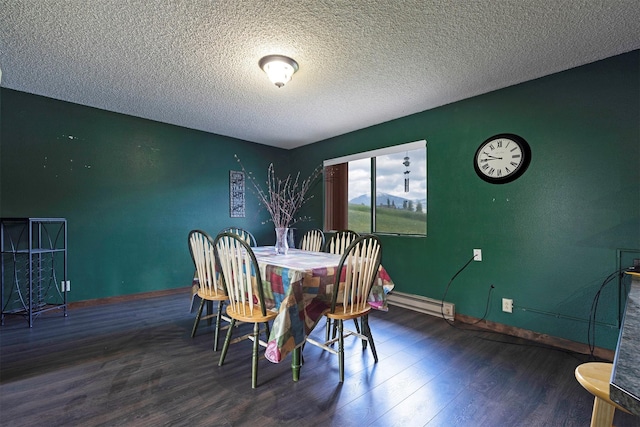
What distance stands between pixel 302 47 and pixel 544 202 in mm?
2525

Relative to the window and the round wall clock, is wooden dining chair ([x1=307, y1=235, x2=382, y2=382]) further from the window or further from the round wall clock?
the window

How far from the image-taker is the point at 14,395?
1779 millimetres

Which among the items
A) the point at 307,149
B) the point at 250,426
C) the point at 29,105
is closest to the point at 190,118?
the point at 29,105

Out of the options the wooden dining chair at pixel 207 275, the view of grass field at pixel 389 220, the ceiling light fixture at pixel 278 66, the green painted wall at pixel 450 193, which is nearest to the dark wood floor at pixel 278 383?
the wooden dining chair at pixel 207 275

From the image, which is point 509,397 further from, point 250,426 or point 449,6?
point 449,6

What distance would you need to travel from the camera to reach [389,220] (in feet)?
13.5

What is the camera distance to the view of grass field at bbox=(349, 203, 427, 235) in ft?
12.5

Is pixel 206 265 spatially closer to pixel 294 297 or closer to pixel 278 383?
pixel 294 297

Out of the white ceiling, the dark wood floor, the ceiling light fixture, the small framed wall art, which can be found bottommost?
the dark wood floor

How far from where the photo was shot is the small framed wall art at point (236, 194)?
4916mm

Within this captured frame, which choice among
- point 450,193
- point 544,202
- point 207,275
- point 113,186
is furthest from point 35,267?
point 544,202

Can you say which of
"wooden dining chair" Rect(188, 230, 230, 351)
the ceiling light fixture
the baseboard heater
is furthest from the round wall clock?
"wooden dining chair" Rect(188, 230, 230, 351)

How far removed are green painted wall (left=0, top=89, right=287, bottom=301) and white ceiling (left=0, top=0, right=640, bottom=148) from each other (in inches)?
15.1

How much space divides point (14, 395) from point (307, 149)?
4.52 m
